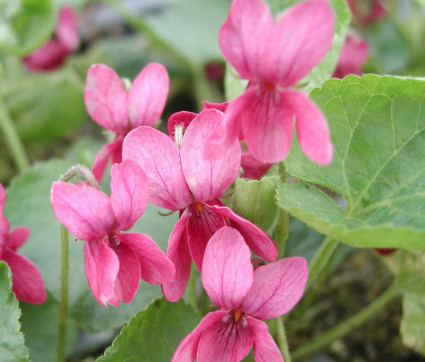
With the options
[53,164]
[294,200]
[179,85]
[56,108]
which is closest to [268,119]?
[294,200]

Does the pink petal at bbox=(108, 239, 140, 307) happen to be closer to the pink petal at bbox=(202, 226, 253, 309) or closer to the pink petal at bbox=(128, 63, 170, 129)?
the pink petal at bbox=(202, 226, 253, 309)

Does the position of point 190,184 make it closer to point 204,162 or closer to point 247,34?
point 204,162

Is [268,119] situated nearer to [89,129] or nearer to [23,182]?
[23,182]

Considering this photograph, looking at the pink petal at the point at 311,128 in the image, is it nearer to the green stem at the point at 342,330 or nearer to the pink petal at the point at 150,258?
the pink petal at the point at 150,258

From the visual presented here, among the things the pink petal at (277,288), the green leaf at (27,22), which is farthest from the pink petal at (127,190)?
Result: the green leaf at (27,22)

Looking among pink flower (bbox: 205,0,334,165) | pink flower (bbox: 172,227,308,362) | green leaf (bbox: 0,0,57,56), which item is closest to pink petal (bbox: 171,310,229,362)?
pink flower (bbox: 172,227,308,362)
